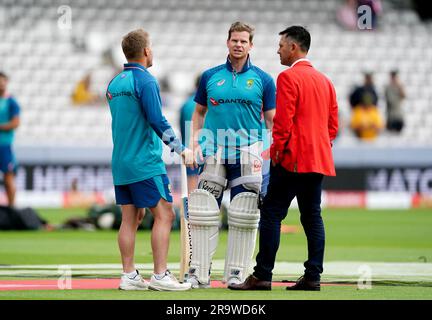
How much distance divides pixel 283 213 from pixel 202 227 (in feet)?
2.74

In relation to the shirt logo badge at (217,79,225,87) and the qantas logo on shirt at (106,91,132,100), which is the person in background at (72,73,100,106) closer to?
the shirt logo badge at (217,79,225,87)

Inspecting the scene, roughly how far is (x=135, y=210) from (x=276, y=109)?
4.82 ft

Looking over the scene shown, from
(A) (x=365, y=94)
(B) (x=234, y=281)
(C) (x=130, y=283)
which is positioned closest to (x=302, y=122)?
(B) (x=234, y=281)

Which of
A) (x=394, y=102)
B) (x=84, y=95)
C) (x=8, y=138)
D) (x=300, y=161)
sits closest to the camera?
(x=300, y=161)

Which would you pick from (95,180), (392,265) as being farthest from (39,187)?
(392,265)

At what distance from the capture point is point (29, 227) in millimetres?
17750

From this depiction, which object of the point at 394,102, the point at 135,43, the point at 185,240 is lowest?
the point at 185,240

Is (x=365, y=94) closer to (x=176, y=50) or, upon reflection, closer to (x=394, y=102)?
(x=394, y=102)

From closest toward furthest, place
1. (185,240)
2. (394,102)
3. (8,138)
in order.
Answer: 1. (185,240)
2. (8,138)
3. (394,102)

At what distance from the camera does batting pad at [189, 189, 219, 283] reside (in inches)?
373

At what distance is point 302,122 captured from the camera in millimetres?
8953

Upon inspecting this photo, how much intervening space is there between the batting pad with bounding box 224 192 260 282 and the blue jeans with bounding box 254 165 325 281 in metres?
0.39

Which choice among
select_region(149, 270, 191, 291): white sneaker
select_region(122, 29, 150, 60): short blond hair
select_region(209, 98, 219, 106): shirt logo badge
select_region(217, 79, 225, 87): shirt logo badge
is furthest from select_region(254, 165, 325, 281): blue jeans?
select_region(122, 29, 150, 60): short blond hair
